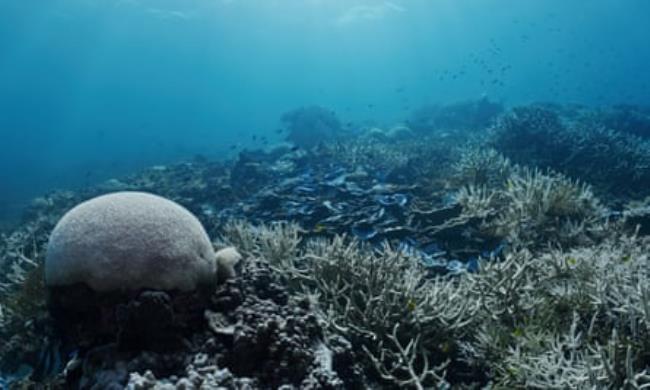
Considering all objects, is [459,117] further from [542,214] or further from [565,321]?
[565,321]

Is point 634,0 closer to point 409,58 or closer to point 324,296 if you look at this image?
point 409,58

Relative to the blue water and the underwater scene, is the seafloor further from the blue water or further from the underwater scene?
the blue water

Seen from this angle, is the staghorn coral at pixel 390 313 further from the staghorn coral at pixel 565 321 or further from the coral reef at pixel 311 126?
the coral reef at pixel 311 126

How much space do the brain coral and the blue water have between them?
2053 cm

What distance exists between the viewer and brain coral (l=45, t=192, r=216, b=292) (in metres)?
3.21

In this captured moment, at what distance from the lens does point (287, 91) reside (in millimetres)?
157875

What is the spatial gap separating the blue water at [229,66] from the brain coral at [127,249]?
67.3ft

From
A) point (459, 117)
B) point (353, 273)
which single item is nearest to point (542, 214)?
point (353, 273)

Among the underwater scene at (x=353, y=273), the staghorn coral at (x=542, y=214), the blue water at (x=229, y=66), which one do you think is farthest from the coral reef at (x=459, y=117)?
the staghorn coral at (x=542, y=214)

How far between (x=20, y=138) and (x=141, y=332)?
82642 mm

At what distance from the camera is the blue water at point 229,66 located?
48250 millimetres

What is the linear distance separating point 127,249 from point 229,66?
384 feet

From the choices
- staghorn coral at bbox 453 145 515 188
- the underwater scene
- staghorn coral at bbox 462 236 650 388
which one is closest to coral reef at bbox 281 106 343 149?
the underwater scene

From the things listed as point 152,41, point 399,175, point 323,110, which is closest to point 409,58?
point 152,41
